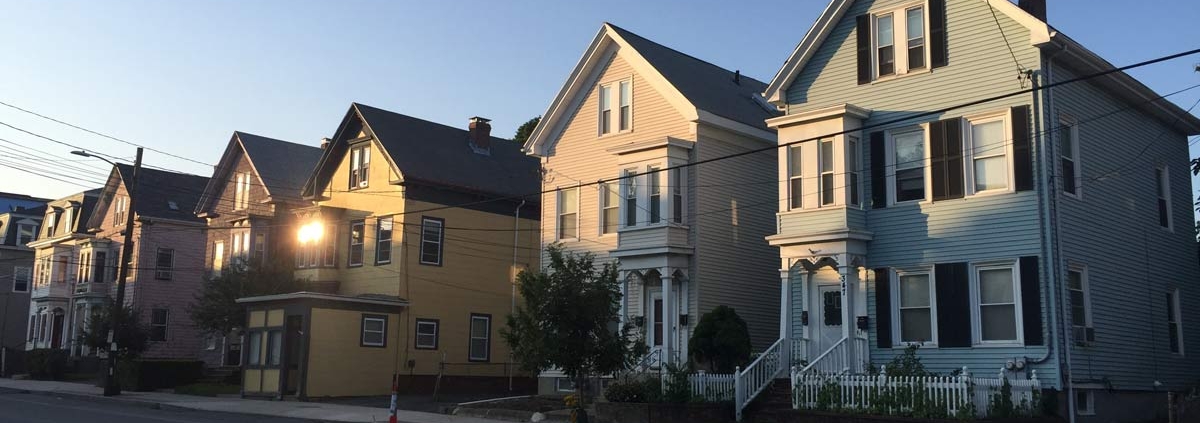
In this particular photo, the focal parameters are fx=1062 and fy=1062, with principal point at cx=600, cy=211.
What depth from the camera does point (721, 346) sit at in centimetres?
2516

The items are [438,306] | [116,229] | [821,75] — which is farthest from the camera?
[116,229]

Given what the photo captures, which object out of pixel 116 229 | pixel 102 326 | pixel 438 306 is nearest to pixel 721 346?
pixel 438 306

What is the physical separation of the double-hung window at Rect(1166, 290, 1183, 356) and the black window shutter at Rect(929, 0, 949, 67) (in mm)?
8575

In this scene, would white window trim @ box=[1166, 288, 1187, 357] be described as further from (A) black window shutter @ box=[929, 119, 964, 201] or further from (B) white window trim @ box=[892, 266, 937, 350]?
(A) black window shutter @ box=[929, 119, 964, 201]

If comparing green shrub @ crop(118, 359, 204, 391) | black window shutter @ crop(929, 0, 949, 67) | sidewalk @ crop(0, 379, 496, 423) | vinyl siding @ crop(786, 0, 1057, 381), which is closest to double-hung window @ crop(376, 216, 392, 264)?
sidewalk @ crop(0, 379, 496, 423)

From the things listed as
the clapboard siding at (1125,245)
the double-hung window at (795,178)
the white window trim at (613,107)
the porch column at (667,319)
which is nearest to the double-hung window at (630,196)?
the white window trim at (613,107)

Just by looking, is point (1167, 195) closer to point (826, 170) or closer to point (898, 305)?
point (898, 305)

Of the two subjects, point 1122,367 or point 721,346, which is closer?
point 1122,367

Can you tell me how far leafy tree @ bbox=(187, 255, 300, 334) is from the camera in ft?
129

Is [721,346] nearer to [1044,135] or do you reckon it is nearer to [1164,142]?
[1044,135]

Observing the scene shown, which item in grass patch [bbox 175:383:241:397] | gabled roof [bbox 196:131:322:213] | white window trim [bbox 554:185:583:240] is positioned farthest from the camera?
gabled roof [bbox 196:131:322:213]

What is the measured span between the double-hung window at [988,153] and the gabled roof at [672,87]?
7.96m

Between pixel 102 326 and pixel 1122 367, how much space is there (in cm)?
3729

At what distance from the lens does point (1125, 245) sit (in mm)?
24266
